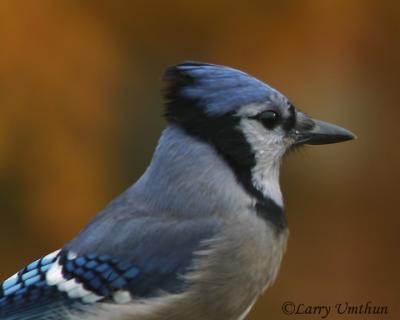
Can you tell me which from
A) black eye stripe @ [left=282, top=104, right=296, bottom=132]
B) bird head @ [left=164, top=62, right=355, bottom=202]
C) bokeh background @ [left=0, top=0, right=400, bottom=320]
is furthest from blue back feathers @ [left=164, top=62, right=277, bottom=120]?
bokeh background @ [left=0, top=0, right=400, bottom=320]

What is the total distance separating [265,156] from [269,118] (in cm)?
7

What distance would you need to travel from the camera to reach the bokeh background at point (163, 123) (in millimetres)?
2992

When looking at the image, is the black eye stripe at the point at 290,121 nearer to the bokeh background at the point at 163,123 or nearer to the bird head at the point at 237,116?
the bird head at the point at 237,116

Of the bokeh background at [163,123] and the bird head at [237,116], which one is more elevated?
the bird head at [237,116]

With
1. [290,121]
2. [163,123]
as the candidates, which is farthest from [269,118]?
[163,123]

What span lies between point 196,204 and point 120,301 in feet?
0.75

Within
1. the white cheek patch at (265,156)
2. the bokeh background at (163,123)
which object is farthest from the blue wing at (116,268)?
the bokeh background at (163,123)

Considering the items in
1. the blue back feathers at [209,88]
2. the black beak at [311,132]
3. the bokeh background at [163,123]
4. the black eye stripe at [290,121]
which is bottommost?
the bokeh background at [163,123]

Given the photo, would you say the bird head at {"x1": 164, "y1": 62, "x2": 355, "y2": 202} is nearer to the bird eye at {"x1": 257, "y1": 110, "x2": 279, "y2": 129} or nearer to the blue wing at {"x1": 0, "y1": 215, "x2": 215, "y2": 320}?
the bird eye at {"x1": 257, "y1": 110, "x2": 279, "y2": 129}

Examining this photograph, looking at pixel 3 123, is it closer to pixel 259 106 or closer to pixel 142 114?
pixel 142 114

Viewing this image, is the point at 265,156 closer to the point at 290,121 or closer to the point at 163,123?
the point at 290,121

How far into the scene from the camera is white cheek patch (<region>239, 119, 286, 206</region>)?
192 cm

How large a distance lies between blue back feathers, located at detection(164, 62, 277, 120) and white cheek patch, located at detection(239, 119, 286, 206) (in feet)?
0.19

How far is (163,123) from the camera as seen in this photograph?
3076 mm
